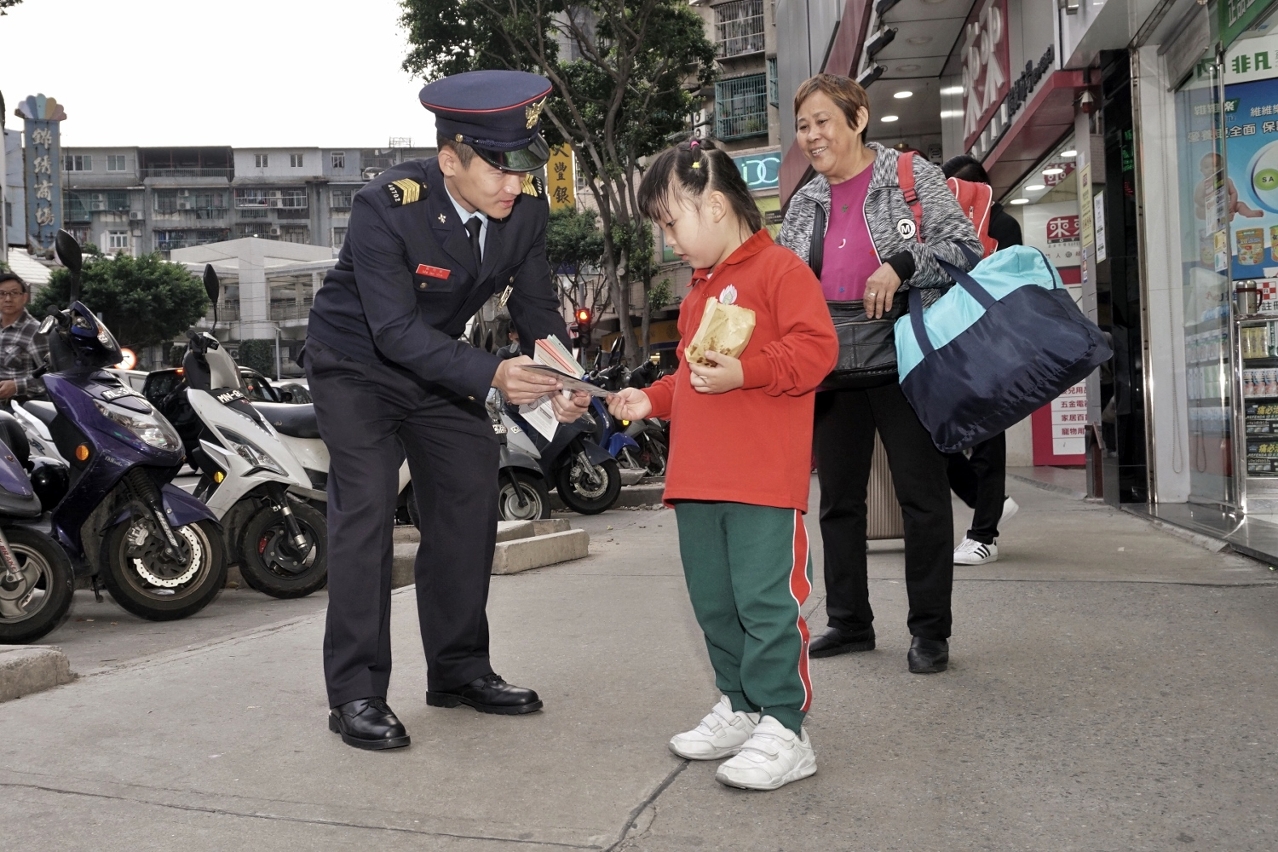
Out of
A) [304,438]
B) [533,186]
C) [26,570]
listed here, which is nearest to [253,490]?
[304,438]

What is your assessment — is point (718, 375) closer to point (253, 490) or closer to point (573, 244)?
point (253, 490)

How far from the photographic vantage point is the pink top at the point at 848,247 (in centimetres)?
375

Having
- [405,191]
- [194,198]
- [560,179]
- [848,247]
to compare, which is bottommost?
[848,247]

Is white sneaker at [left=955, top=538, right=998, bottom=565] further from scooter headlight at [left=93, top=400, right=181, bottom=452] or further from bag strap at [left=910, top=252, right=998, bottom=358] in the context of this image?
scooter headlight at [left=93, top=400, right=181, bottom=452]

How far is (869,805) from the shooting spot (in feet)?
8.57

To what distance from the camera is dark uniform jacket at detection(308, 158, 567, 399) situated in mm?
3172

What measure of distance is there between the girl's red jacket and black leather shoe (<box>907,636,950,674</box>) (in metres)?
1.02

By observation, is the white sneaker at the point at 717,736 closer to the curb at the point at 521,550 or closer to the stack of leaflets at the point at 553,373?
the stack of leaflets at the point at 553,373

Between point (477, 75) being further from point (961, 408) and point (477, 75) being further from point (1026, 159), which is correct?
point (1026, 159)

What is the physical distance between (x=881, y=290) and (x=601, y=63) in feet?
61.7

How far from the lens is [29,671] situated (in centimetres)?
388

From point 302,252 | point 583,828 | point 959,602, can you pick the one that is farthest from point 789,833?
point 302,252

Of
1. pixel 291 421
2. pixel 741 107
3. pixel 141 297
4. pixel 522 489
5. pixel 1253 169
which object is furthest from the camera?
pixel 141 297

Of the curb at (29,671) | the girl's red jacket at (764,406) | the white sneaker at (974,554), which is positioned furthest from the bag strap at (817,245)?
the curb at (29,671)
